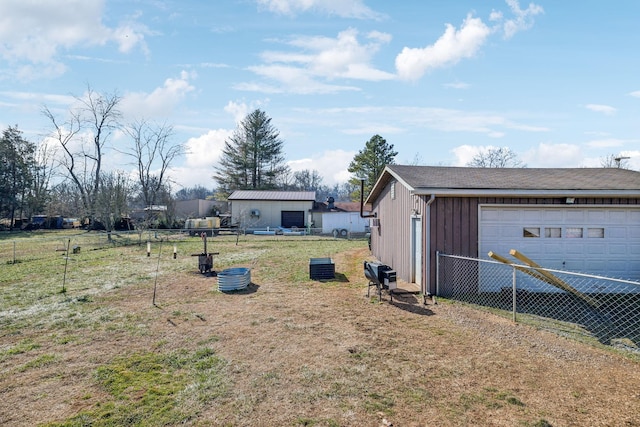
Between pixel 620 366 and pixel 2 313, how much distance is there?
11050mm

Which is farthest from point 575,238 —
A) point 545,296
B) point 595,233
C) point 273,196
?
point 273,196

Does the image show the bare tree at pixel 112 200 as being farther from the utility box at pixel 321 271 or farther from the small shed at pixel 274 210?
the utility box at pixel 321 271

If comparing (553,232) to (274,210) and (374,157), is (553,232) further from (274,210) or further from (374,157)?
(374,157)

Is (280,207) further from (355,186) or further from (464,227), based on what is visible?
(464,227)

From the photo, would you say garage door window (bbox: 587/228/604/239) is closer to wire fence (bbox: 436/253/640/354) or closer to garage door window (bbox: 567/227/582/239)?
garage door window (bbox: 567/227/582/239)

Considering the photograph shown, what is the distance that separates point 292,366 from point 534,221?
7035 millimetres

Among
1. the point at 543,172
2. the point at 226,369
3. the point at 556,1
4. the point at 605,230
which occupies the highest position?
the point at 556,1

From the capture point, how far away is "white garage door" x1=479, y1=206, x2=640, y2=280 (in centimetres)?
832

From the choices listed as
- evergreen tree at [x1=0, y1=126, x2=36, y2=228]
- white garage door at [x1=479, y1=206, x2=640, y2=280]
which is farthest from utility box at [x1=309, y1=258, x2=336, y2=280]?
evergreen tree at [x1=0, y1=126, x2=36, y2=228]

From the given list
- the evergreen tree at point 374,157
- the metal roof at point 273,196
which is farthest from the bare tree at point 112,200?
the evergreen tree at point 374,157

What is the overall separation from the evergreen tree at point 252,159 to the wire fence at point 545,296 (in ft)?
120

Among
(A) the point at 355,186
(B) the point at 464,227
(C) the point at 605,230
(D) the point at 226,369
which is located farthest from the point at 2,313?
(A) the point at 355,186

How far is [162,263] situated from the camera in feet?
44.7

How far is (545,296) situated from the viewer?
26.8ft
